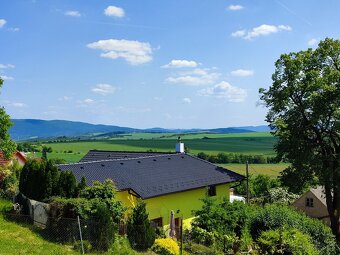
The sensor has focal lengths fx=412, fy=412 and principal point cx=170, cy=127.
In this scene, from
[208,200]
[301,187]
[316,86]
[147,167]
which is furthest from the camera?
[301,187]

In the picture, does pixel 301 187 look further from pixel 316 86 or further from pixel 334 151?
pixel 316 86

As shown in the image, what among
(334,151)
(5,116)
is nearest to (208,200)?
(5,116)

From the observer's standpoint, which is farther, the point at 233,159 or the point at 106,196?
the point at 233,159

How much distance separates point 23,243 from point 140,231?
5.31 m

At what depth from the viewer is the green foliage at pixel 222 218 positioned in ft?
76.5

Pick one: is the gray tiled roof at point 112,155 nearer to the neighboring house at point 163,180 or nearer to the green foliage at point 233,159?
the neighboring house at point 163,180

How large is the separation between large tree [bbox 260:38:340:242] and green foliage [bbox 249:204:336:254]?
8.05 m

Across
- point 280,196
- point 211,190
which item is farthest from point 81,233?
point 280,196

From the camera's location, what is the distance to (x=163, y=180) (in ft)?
92.4

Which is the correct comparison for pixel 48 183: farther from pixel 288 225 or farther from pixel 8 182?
pixel 288 225

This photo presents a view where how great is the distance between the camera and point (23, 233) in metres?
17.9

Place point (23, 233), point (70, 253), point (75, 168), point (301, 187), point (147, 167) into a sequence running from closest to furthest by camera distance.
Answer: point (70, 253), point (23, 233), point (75, 168), point (147, 167), point (301, 187)

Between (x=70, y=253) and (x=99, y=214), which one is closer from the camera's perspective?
(x=70, y=253)

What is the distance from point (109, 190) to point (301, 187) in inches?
821
